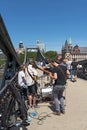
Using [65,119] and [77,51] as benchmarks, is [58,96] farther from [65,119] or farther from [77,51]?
[77,51]

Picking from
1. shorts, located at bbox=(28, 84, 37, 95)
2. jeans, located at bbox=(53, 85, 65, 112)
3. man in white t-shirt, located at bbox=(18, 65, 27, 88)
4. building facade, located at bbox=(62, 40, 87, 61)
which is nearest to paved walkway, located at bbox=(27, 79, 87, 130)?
jeans, located at bbox=(53, 85, 65, 112)

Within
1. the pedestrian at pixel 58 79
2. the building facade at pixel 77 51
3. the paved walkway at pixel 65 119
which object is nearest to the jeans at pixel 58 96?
the pedestrian at pixel 58 79

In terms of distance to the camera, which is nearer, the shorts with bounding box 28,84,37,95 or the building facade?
the shorts with bounding box 28,84,37,95

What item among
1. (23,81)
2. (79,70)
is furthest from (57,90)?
(79,70)

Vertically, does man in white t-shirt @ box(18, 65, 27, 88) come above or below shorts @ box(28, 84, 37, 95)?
above

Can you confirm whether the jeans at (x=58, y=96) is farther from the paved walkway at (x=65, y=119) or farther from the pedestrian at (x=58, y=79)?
the paved walkway at (x=65, y=119)

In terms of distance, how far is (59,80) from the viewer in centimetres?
817

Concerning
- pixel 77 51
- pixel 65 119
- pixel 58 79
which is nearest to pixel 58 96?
pixel 58 79

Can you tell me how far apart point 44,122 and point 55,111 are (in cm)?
141

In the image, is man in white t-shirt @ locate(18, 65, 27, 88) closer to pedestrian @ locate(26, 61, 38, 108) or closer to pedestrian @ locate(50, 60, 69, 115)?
pedestrian @ locate(26, 61, 38, 108)

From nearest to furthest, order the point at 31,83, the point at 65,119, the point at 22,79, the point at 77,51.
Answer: the point at 65,119 → the point at 22,79 → the point at 31,83 → the point at 77,51

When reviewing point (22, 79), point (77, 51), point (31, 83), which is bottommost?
point (31, 83)

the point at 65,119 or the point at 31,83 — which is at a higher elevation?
the point at 31,83

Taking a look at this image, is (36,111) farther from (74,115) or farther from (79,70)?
(79,70)
